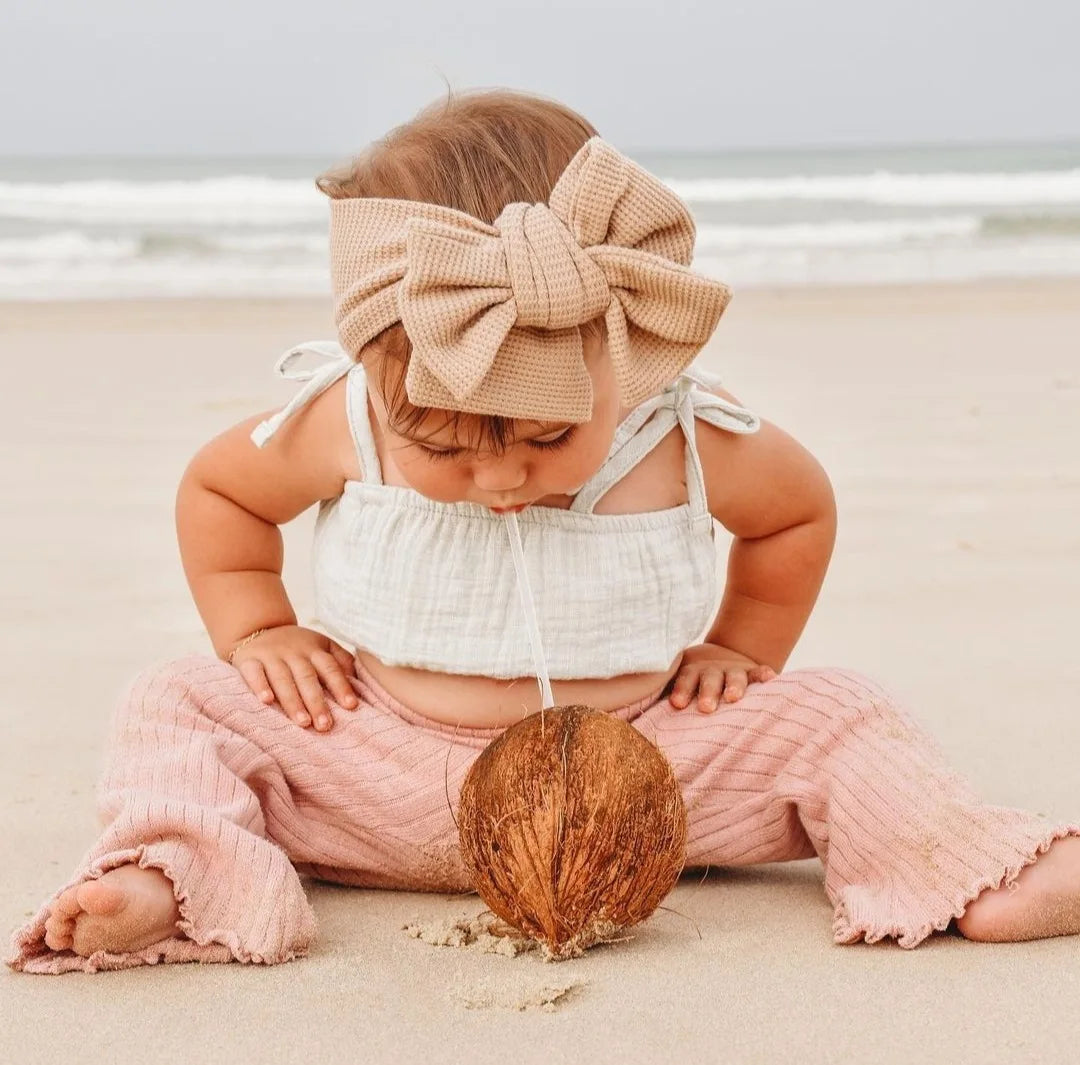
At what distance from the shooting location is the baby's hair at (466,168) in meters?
2.00

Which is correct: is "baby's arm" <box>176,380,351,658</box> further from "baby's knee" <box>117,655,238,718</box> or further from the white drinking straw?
the white drinking straw

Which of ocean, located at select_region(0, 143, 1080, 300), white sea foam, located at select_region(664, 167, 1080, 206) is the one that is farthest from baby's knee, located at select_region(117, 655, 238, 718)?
white sea foam, located at select_region(664, 167, 1080, 206)

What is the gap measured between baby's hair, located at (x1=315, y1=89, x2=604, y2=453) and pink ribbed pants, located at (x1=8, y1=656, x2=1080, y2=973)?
20.4 inches

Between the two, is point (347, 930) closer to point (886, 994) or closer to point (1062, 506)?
point (886, 994)

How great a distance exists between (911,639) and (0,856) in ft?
6.09

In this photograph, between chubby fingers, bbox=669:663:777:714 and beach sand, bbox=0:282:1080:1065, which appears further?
chubby fingers, bbox=669:663:777:714

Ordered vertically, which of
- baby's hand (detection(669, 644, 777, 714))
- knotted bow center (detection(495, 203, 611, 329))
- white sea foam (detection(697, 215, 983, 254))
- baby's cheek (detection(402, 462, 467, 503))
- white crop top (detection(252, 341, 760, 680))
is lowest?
white sea foam (detection(697, 215, 983, 254))

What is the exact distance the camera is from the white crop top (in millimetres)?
2309

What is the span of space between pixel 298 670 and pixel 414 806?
0.97 ft

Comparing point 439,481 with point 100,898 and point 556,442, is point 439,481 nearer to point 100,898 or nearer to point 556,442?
point 556,442

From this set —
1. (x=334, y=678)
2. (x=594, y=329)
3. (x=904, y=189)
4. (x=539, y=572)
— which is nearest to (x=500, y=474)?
(x=594, y=329)

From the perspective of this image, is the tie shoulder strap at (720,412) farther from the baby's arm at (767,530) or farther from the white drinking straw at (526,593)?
the white drinking straw at (526,593)

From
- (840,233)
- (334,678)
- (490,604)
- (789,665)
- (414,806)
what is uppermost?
(490,604)

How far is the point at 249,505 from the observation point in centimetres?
254
